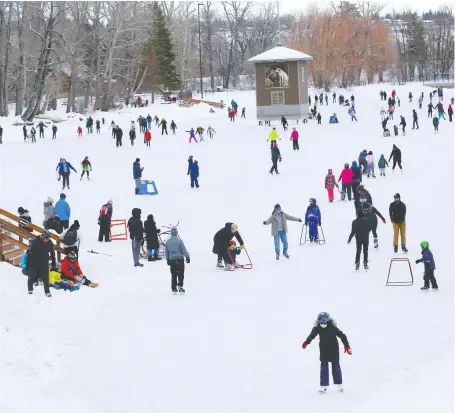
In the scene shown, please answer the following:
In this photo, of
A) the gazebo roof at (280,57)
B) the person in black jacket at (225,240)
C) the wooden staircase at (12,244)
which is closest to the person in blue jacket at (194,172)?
the person in black jacket at (225,240)

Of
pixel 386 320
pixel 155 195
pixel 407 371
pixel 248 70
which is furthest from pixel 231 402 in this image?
pixel 248 70

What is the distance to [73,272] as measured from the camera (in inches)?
558

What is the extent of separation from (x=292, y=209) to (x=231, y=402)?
13.5 metres

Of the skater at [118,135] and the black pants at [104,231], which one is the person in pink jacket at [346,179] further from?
the skater at [118,135]

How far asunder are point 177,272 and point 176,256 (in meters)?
0.31

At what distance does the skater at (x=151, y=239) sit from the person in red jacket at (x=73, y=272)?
208 centimetres

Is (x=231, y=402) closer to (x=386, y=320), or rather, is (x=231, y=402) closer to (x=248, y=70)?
(x=386, y=320)

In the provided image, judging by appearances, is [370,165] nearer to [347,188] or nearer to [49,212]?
[347,188]

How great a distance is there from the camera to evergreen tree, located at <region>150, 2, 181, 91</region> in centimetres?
7628

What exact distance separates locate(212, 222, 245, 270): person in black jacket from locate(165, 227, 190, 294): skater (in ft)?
5.52

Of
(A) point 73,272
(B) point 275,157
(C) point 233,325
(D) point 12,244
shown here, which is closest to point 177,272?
(A) point 73,272

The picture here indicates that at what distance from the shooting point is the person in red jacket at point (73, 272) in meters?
14.1

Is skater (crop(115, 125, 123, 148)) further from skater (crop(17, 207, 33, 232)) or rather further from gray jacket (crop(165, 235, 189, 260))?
gray jacket (crop(165, 235, 189, 260))

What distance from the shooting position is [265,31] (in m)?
109
